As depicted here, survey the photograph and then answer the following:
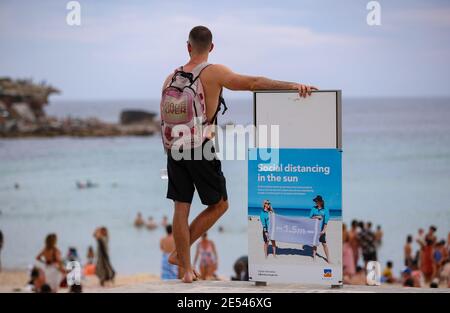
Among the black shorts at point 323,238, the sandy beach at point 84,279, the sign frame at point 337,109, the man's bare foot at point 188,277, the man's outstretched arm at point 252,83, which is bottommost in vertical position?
the sandy beach at point 84,279

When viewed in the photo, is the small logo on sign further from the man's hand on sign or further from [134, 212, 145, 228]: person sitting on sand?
[134, 212, 145, 228]: person sitting on sand

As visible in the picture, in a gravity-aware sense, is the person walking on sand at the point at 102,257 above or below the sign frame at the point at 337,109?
below

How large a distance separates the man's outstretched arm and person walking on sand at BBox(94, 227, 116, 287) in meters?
10.8

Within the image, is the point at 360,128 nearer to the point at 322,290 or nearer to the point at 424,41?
the point at 424,41

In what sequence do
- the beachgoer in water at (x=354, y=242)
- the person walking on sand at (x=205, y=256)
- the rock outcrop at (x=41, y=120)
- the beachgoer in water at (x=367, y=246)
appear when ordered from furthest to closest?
the rock outcrop at (x=41, y=120)
the beachgoer in water at (x=367, y=246)
the beachgoer in water at (x=354, y=242)
the person walking on sand at (x=205, y=256)

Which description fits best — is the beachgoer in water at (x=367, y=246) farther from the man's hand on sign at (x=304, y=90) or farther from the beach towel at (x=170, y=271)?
the man's hand on sign at (x=304, y=90)

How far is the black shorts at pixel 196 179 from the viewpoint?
5.91 metres

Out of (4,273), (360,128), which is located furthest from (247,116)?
(4,273)

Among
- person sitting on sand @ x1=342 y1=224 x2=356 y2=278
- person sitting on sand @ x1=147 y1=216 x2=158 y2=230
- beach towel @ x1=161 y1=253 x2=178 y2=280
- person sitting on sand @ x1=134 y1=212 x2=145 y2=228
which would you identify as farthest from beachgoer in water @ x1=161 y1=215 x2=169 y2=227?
beach towel @ x1=161 y1=253 x2=178 y2=280

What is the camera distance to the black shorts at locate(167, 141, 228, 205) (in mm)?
5914

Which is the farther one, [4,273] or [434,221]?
[434,221]

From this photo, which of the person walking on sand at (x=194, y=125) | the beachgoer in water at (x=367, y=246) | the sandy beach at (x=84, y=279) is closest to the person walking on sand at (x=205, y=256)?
the beachgoer in water at (x=367, y=246)

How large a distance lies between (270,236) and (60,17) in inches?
1594

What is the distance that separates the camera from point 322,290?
5625 millimetres
